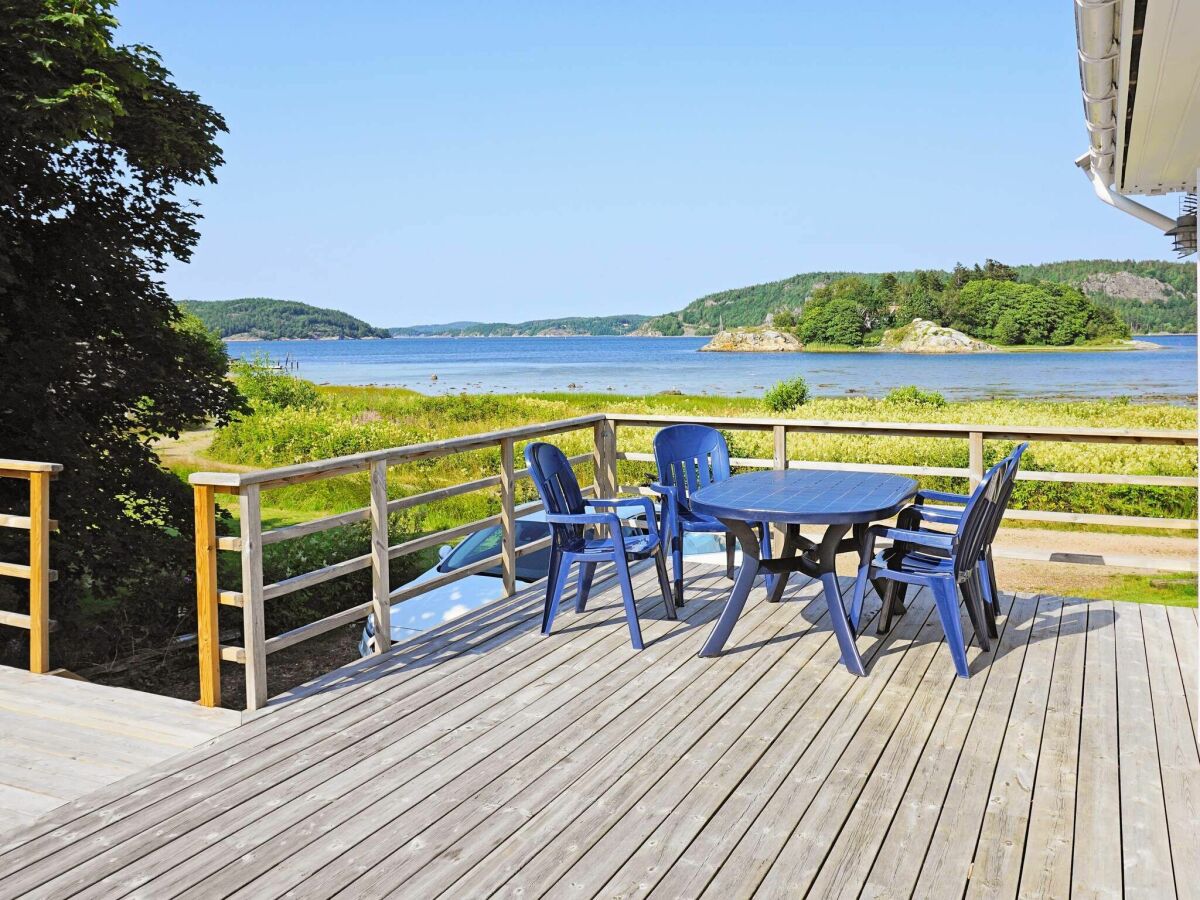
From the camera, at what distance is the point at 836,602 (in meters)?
Answer: 3.64

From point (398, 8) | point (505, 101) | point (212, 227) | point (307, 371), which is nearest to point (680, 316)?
point (307, 371)

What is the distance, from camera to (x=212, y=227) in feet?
178

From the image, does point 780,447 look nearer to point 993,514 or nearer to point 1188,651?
point 993,514

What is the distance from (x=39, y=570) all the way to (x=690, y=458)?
9.70 ft

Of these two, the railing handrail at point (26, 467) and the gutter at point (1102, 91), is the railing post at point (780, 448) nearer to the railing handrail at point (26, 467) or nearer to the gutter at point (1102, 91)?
the gutter at point (1102, 91)

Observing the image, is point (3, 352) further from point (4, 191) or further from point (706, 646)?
point (706, 646)

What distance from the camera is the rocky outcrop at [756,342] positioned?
209ft

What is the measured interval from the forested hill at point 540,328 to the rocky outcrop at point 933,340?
114ft

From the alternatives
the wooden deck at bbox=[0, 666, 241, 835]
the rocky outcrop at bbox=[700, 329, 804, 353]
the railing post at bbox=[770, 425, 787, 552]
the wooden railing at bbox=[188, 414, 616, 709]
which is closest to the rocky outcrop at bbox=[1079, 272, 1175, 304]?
the rocky outcrop at bbox=[700, 329, 804, 353]

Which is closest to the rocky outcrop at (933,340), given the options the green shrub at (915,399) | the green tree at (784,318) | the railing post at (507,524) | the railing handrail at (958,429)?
the green tree at (784,318)

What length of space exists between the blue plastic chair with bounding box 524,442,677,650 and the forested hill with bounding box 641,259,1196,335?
37.7 metres

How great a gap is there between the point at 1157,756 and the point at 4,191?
6.72 metres

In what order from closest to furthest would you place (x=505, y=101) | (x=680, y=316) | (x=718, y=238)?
1. (x=505, y=101)
2. (x=718, y=238)
3. (x=680, y=316)

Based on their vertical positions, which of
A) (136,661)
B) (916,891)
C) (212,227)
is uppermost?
(212,227)
